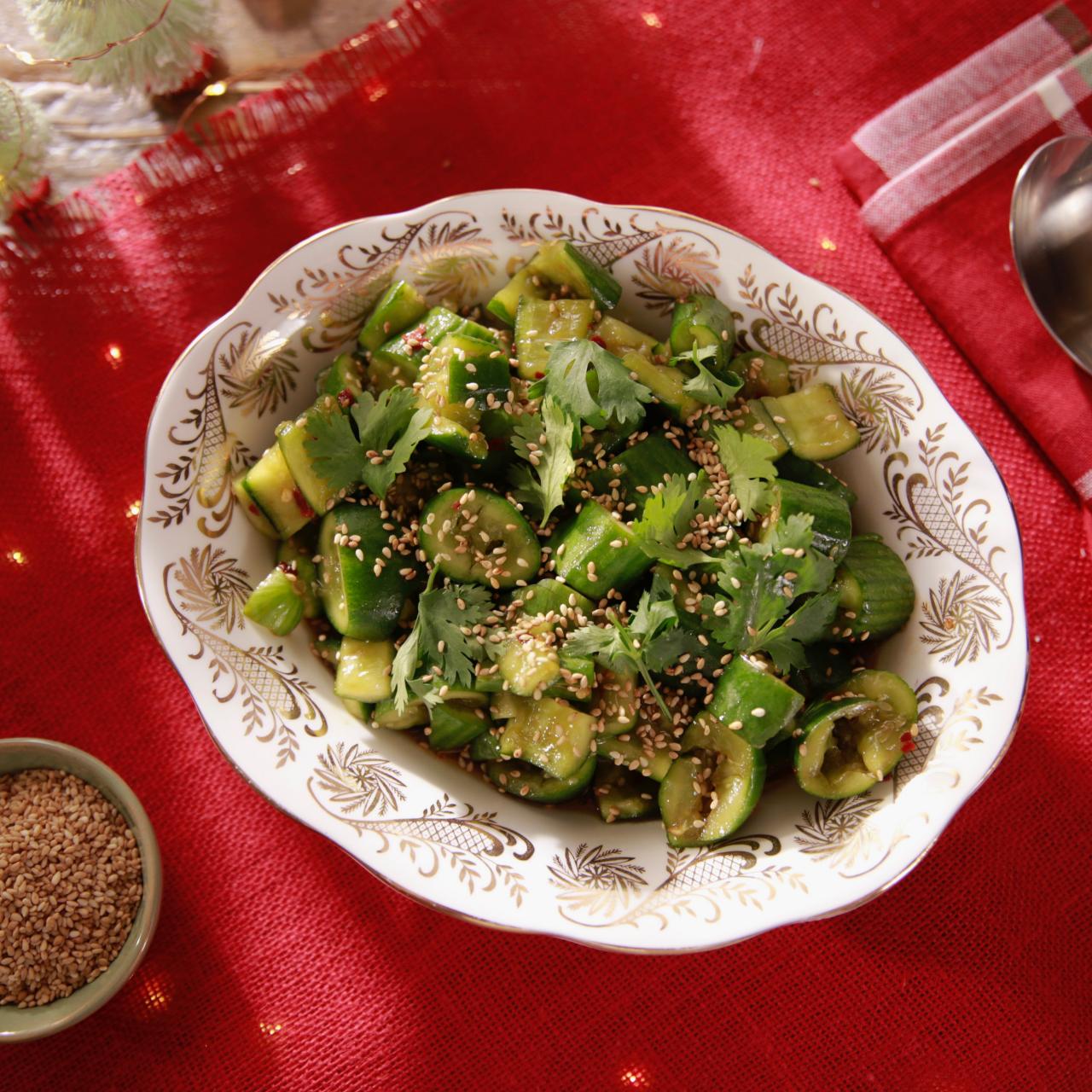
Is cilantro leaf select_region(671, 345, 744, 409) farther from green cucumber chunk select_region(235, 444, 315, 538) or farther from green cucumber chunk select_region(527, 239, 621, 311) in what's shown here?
green cucumber chunk select_region(235, 444, 315, 538)

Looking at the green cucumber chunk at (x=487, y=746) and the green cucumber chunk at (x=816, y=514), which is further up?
the green cucumber chunk at (x=816, y=514)

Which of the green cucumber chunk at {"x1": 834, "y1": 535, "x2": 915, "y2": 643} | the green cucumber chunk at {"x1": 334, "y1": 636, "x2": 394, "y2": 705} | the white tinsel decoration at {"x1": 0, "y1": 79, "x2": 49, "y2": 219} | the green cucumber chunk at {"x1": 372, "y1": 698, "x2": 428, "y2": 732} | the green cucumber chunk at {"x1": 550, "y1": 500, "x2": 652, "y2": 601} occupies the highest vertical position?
the white tinsel decoration at {"x1": 0, "y1": 79, "x2": 49, "y2": 219}

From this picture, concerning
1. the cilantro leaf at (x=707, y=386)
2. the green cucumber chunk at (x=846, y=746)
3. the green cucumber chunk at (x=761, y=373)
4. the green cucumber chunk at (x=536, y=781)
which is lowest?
the green cucumber chunk at (x=846, y=746)

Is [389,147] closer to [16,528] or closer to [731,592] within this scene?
[16,528]

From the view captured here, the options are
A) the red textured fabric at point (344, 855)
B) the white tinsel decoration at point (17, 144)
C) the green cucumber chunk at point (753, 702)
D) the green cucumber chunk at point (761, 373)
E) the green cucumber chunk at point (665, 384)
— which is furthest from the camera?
the white tinsel decoration at point (17, 144)

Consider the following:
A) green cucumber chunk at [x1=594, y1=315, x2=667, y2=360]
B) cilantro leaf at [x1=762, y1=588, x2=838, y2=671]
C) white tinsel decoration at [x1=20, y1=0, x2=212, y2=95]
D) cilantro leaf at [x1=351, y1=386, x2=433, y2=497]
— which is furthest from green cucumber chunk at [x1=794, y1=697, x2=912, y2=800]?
white tinsel decoration at [x1=20, y1=0, x2=212, y2=95]

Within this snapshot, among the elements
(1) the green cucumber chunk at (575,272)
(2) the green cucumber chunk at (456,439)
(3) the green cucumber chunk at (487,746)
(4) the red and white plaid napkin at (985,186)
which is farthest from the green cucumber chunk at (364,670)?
(4) the red and white plaid napkin at (985,186)

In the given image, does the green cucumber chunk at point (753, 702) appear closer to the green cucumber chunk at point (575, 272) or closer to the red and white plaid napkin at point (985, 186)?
the green cucumber chunk at point (575, 272)
